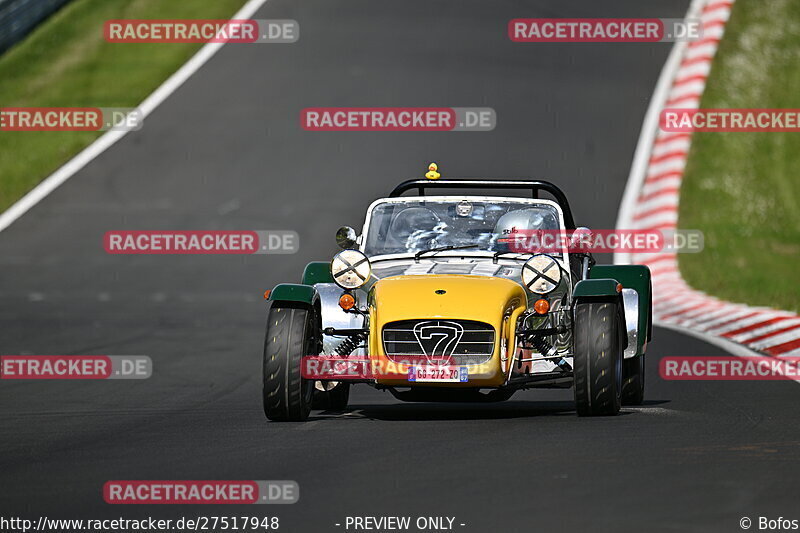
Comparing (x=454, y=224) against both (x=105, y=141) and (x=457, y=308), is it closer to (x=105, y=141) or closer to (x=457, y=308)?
(x=457, y=308)

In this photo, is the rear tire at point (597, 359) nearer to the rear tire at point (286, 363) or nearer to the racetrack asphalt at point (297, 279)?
the racetrack asphalt at point (297, 279)

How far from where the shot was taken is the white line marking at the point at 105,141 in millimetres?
27672

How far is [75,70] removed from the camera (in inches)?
1369

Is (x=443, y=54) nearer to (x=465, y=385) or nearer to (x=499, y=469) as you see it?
(x=465, y=385)

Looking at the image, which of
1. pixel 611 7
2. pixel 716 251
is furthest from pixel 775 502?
pixel 611 7

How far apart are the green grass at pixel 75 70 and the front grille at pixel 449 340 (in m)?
17.9

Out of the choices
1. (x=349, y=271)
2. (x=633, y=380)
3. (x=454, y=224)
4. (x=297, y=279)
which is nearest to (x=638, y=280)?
(x=633, y=380)

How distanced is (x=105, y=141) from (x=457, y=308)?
66.7 feet

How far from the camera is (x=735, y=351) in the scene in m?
16.6

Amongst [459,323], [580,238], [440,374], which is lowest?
[440,374]

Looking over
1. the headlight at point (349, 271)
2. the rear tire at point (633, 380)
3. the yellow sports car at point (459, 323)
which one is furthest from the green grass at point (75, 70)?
the rear tire at point (633, 380)

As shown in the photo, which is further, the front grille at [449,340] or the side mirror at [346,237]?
the side mirror at [346,237]

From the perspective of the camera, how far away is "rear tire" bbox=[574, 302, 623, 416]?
1162 centimetres

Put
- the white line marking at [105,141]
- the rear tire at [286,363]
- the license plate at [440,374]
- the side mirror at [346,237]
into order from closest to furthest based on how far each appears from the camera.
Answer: the license plate at [440,374]
the rear tire at [286,363]
the side mirror at [346,237]
the white line marking at [105,141]
